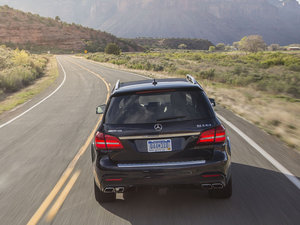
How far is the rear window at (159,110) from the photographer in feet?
12.5

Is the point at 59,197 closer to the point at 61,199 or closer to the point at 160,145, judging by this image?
the point at 61,199

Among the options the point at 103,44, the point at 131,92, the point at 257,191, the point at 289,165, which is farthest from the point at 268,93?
the point at 103,44

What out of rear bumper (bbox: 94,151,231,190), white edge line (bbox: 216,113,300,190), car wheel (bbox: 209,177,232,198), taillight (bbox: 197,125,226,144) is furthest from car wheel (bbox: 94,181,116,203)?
white edge line (bbox: 216,113,300,190)

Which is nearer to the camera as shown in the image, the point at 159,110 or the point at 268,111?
the point at 159,110

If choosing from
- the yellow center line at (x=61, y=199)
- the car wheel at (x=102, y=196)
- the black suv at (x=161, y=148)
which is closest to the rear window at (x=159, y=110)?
the black suv at (x=161, y=148)

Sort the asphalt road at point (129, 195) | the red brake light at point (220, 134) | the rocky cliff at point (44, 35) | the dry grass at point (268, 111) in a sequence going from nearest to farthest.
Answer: the red brake light at point (220, 134)
the asphalt road at point (129, 195)
the dry grass at point (268, 111)
the rocky cliff at point (44, 35)

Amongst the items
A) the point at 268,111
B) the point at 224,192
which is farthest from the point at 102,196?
the point at 268,111

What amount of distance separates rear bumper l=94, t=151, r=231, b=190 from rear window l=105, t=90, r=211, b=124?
0.51 m

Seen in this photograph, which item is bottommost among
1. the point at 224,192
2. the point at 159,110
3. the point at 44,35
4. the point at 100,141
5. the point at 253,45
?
the point at 44,35

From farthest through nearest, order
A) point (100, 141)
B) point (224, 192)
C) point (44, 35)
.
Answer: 1. point (44, 35)
2. point (224, 192)
3. point (100, 141)

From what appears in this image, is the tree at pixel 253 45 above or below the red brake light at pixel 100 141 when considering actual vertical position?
below

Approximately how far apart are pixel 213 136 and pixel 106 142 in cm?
126

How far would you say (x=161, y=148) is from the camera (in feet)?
12.0

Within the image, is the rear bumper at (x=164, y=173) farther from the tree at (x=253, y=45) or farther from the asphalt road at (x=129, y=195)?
the tree at (x=253, y=45)
